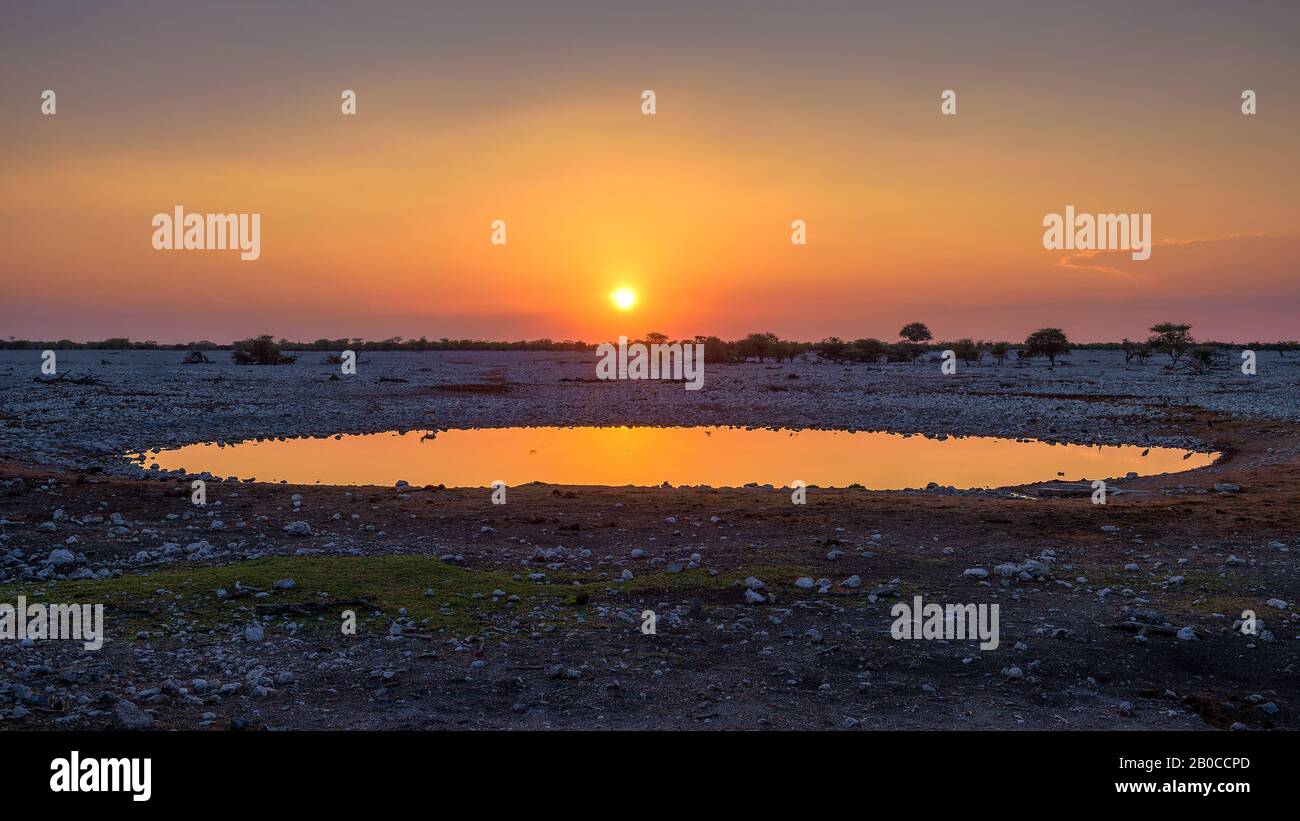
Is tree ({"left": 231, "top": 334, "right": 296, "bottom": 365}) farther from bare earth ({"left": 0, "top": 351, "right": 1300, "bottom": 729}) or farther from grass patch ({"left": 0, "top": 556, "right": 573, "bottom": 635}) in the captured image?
grass patch ({"left": 0, "top": 556, "right": 573, "bottom": 635})

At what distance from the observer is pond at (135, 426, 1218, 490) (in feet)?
80.3

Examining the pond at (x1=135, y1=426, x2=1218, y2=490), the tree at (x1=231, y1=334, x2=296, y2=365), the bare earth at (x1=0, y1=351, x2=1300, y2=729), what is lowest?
the bare earth at (x1=0, y1=351, x2=1300, y2=729)

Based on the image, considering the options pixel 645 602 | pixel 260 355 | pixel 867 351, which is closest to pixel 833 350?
pixel 867 351

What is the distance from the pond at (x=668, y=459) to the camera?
2447cm

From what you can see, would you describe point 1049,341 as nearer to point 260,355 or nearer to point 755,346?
point 755,346

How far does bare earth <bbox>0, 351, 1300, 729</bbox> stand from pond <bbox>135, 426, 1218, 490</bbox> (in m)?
3.85

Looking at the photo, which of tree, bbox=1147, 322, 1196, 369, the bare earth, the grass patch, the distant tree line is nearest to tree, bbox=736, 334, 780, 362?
the distant tree line

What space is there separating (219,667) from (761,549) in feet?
26.0

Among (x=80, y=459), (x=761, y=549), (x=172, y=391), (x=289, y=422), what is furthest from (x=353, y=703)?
(x=172, y=391)

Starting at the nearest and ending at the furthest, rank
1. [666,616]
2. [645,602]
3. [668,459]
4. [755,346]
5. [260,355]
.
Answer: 1. [666,616]
2. [645,602]
3. [668,459]
4. [260,355]
5. [755,346]

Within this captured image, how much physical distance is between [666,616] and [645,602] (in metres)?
0.69

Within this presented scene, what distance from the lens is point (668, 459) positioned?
2891cm

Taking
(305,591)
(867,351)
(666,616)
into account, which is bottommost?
(666,616)

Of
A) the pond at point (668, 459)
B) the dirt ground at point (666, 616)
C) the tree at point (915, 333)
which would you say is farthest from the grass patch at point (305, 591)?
the tree at point (915, 333)
